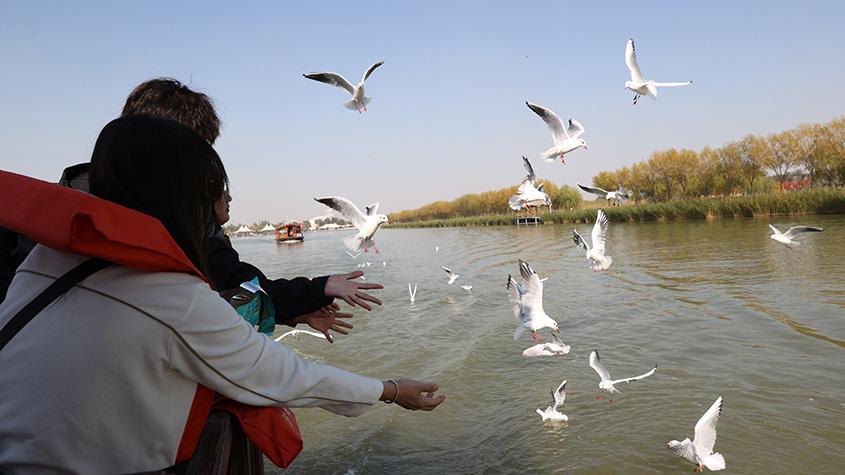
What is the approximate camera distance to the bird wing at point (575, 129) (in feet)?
25.5

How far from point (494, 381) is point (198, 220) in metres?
5.68

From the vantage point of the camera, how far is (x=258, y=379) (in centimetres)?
128

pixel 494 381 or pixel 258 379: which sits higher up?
pixel 258 379

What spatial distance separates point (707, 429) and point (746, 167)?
2303 inches

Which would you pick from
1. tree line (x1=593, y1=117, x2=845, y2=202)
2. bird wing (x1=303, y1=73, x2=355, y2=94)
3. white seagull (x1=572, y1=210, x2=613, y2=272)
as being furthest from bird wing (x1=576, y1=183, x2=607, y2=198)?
tree line (x1=593, y1=117, x2=845, y2=202)

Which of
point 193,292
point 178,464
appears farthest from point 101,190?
point 178,464

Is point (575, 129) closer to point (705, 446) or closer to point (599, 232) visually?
point (599, 232)

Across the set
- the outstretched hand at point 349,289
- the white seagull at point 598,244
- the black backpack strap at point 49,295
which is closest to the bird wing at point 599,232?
the white seagull at point 598,244

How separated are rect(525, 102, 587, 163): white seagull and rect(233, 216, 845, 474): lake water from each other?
3002mm

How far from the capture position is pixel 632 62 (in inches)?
298

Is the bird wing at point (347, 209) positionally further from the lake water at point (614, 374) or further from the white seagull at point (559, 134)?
the white seagull at point (559, 134)

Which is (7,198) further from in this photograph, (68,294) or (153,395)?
(153,395)

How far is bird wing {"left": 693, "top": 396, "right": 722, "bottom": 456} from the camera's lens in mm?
3910

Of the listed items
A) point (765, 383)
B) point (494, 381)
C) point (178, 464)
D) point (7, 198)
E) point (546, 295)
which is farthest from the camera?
point (546, 295)
